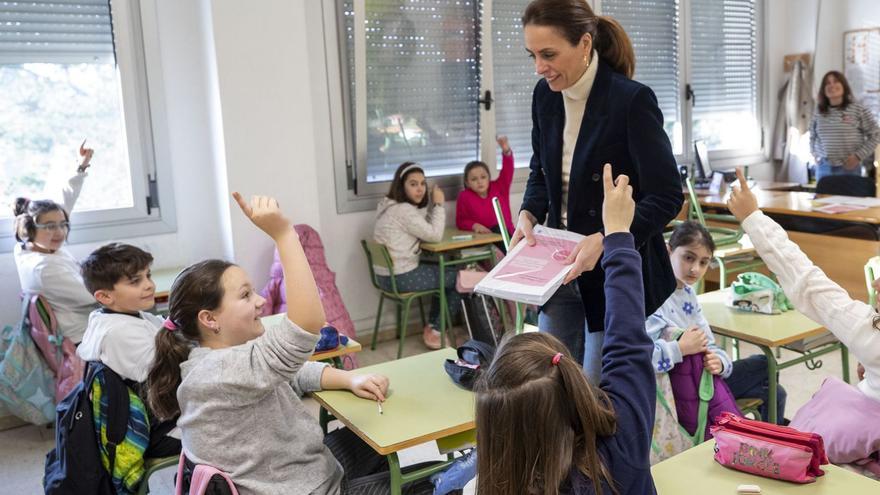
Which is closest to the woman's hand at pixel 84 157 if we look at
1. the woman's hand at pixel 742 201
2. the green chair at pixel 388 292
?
the green chair at pixel 388 292

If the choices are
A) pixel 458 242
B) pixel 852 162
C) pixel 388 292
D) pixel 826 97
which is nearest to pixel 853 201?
pixel 852 162

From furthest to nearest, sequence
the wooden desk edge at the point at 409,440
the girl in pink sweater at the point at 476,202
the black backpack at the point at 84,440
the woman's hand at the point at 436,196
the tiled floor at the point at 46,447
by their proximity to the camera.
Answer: the girl in pink sweater at the point at 476,202
the woman's hand at the point at 436,196
the tiled floor at the point at 46,447
the black backpack at the point at 84,440
the wooden desk edge at the point at 409,440

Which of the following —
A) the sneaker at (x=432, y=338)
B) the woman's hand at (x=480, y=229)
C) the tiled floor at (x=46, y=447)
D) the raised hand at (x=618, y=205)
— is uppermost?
the raised hand at (x=618, y=205)

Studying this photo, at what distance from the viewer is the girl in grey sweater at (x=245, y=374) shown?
61.7 inches

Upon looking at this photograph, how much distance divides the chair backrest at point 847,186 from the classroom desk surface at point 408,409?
15.1 ft

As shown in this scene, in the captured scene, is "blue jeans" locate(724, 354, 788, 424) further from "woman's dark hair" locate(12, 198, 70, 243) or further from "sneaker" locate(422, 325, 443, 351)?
"woman's dark hair" locate(12, 198, 70, 243)

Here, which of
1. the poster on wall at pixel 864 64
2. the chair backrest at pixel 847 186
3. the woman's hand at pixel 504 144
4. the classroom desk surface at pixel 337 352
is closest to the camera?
the classroom desk surface at pixel 337 352

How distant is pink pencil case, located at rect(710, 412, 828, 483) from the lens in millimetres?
1426

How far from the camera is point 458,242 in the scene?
454 cm

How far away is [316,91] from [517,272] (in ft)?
9.79

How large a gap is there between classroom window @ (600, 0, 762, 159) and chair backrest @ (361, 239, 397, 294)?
2.69m

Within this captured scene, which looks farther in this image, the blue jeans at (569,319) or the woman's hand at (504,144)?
the woman's hand at (504,144)

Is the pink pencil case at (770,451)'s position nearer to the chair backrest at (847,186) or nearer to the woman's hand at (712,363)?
the woman's hand at (712,363)

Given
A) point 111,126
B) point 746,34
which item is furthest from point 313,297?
point 746,34
